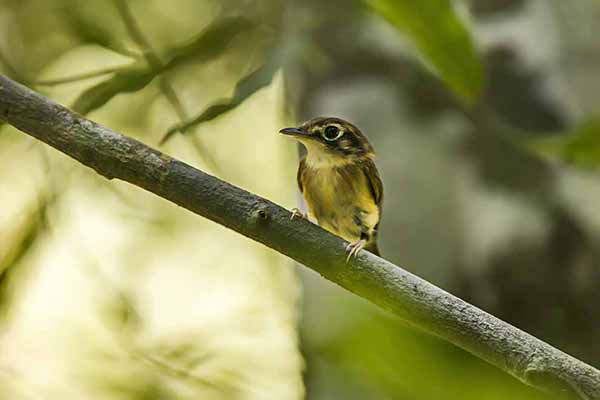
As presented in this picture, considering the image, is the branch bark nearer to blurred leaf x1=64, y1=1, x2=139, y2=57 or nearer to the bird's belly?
blurred leaf x1=64, y1=1, x2=139, y2=57

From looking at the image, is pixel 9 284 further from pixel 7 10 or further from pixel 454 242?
pixel 7 10

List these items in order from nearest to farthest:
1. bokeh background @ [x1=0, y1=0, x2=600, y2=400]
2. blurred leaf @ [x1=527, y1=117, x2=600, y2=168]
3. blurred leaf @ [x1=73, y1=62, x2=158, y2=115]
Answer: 1. blurred leaf @ [x1=73, y1=62, x2=158, y2=115]
2. blurred leaf @ [x1=527, y1=117, x2=600, y2=168]
3. bokeh background @ [x1=0, y1=0, x2=600, y2=400]

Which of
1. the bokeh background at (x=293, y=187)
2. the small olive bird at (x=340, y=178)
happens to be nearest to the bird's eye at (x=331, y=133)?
the small olive bird at (x=340, y=178)

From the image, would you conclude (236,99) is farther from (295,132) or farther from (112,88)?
(295,132)

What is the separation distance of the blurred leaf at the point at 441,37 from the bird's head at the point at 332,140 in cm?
62

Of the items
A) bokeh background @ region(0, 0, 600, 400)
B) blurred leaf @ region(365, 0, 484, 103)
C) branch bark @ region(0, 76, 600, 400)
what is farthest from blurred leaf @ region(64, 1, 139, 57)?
blurred leaf @ region(365, 0, 484, 103)

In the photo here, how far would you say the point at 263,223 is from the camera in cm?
92

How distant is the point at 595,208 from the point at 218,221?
1.08m

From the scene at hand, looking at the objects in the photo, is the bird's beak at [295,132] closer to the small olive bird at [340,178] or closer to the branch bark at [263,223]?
the small olive bird at [340,178]

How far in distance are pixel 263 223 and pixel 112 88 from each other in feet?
0.80

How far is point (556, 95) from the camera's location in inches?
72.1

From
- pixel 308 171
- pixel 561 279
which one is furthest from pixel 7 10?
pixel 561 279

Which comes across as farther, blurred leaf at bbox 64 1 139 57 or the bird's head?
the bird's head

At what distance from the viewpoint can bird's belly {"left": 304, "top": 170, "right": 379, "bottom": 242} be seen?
65.2 inches
